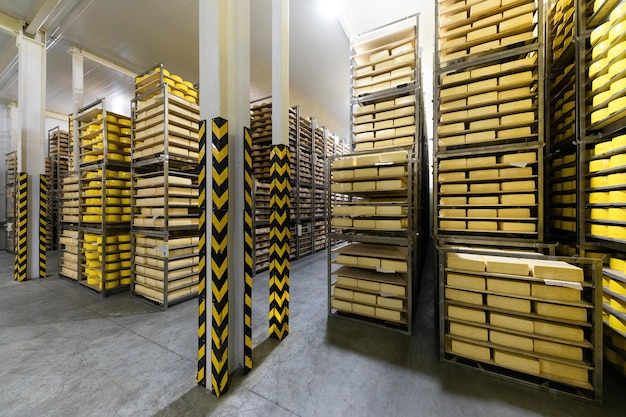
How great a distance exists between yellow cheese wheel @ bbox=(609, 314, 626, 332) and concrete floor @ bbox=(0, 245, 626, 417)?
1.88 ft

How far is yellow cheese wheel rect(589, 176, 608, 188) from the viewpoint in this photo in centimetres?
271

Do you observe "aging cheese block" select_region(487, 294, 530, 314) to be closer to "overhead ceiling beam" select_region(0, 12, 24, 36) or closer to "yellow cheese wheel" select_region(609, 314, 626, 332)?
"yellow cheese wheel" select_region(609, 314, 626, 332)

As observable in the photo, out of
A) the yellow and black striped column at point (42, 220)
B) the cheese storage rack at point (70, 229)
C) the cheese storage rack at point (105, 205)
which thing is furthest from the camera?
the yellow and black striped column at point (42, 220)

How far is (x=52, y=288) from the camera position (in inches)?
210

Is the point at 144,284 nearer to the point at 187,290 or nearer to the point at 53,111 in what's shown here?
the point at 187,290

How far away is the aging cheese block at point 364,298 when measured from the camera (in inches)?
145

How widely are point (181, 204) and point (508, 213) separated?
5.30 m

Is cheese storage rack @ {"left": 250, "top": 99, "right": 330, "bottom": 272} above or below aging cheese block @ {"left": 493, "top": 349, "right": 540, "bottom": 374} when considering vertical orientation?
above

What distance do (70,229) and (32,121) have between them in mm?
2788

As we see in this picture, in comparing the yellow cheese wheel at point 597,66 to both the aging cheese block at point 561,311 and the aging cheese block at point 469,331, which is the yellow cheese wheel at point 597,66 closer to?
the aging cheese block at point 561,311

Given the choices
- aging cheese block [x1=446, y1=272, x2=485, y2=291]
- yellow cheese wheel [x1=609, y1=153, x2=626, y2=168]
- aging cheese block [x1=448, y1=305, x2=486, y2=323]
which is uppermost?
yellow cheese wheel [x1=609, y1=153, x2=626, y2=168]

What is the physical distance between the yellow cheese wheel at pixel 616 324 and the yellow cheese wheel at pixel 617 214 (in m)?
1.00

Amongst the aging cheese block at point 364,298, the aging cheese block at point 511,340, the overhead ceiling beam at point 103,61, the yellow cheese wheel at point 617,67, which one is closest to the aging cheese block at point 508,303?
the aging cheese block at point 511,340

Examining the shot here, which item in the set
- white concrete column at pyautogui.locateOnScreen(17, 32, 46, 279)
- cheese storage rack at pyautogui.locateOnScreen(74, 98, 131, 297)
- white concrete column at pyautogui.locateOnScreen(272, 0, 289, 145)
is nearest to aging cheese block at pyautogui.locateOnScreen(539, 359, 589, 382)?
white concrete column at pyautogui.locateOnScreen(272, 0, 289, 145)
